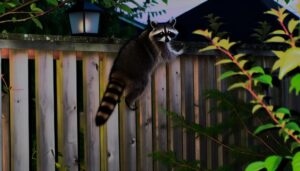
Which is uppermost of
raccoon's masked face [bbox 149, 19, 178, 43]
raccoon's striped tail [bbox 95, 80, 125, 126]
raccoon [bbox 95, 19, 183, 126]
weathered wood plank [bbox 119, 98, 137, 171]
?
raccoon's masked face [bbox 149, 19, 178, 43]

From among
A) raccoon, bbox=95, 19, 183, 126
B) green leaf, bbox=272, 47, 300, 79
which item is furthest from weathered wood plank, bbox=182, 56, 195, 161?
green leaf, bbox=272, 47, 300, 79

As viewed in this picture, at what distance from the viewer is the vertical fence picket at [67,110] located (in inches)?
137

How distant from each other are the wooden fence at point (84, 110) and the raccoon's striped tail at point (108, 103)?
0.05 meters

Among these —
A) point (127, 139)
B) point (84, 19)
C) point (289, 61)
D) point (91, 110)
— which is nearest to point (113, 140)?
point (127, 139)

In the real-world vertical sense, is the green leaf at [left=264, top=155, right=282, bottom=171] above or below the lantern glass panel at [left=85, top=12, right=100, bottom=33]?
below

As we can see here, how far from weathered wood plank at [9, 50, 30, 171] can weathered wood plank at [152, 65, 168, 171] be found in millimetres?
1127

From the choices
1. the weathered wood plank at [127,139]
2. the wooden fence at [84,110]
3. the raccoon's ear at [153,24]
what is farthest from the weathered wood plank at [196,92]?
the weathered wood plank at [127,139]

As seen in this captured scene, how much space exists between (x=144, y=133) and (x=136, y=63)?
54cm

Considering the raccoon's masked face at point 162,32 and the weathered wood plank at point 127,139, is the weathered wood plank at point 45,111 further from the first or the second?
the raccoon's masked face at point 162,32

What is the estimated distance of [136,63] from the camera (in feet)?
13.1

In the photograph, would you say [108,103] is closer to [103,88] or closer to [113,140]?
[103,88]

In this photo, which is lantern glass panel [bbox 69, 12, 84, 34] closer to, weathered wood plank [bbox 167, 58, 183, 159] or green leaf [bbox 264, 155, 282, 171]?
weathered wood plank [bbox 167, 58, 183, 159]

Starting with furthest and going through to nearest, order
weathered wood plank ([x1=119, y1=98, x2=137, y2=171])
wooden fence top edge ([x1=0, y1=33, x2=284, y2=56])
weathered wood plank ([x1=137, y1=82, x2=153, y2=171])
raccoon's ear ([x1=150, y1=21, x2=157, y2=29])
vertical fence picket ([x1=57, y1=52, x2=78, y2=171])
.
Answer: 1. raccoon's ear ([x1=150, y1=21, x2=157, y2=29])
2. weathered wood plank ([x1=137, y1=82, x2=153, y2=171])
3. weathered wood plank ([x1=119, y1=98, x2=137, y2=171])
4. vertical fence picket ([x1=57, y1=52, x2=78, y2=171])
5. wooden fence top edge ([x1=0, y1=33, x2=284, y2=56])

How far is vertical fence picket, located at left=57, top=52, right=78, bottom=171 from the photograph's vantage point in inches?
137
